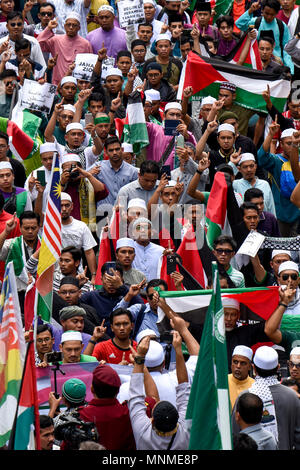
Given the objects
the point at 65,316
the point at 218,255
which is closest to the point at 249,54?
the point at 218,255

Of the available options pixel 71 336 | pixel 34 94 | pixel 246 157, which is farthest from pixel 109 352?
pixel 34 94

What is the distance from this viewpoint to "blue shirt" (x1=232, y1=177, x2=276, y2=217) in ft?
45.7

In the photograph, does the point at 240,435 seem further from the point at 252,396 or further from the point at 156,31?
the point at 156,31

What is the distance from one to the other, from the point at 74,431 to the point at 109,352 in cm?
263

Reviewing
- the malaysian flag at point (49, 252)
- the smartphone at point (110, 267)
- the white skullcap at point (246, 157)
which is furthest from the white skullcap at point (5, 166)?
the white skullcap at point (246, 157)

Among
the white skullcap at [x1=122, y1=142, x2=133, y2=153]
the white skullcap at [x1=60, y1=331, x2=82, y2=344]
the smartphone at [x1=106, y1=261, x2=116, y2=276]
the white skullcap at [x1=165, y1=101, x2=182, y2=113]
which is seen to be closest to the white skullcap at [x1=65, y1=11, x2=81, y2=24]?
the white skullcap at [x1=165, y1=101, x2=182, y2=113]

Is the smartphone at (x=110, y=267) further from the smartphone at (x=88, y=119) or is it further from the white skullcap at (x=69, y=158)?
the smartphone at (x=88, y=119)

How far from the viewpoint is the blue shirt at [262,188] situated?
13.9 m

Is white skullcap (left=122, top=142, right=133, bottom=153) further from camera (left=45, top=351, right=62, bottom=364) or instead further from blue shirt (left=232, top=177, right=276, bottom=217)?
camera (left=45, top=351, right=62, bottom=364)

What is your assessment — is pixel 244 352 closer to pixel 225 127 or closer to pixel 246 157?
pixel 246 157

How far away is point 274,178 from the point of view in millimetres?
14898

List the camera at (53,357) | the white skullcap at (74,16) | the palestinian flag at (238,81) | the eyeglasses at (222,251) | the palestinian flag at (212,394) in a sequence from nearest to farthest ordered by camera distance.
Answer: the palestinian flag at (212,394)
the camera at (53,357)
the eyeglasses at (222,251)
the palestinian flag at (238,81)
the white skullcap at (74,16)

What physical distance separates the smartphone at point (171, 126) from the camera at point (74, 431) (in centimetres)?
675

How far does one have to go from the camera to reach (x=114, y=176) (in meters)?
14.3
